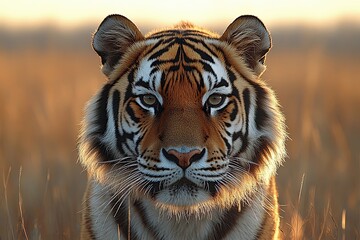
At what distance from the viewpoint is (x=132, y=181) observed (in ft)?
12.5

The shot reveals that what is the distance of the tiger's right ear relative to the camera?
412cm

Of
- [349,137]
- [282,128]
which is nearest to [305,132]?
[349,137]

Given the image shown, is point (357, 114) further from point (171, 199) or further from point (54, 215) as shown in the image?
point (171, 199)

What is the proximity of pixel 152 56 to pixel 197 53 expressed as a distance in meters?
0.21

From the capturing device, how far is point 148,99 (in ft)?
12.6

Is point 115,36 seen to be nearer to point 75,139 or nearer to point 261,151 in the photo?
point 261,151

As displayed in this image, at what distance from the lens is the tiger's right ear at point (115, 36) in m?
4.12

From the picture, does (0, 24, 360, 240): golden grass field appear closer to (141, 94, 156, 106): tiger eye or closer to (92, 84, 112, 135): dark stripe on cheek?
(92, 84, 112, 135): dark stripe on cheek

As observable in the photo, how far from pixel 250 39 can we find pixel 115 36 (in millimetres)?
652

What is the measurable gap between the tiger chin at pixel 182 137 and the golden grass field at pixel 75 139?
15.0 inches

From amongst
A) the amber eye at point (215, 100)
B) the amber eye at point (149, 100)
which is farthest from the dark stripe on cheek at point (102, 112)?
the amber eye at point (215, 100)

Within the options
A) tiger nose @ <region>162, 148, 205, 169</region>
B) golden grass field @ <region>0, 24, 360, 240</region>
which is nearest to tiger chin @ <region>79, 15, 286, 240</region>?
tiger nose @ <region>162, 148, 205, 169</region>

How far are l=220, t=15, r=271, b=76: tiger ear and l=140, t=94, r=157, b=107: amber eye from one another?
0.55m

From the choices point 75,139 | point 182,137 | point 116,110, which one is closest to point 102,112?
point 116,110
